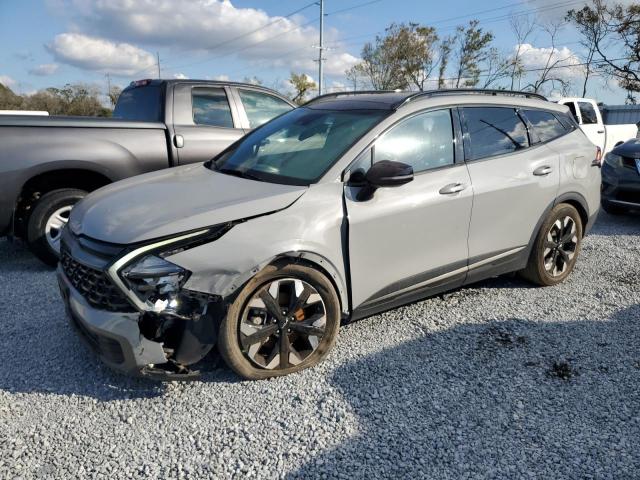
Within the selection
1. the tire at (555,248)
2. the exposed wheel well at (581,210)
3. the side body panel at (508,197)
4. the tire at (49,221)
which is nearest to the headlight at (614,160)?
the exposed wheel well at (581,210)

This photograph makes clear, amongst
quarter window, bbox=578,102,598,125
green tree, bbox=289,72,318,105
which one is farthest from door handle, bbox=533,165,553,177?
green tree, bbox=289,72,318,105

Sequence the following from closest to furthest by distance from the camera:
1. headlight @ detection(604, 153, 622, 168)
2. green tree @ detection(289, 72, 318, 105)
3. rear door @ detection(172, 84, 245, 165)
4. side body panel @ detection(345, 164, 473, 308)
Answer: side body panel @ detection(345, 164, 473, 308) → rear door @ detection(172, 84, 245, 165) → headlight @ detection(604, 153, 622, 168) → green tree @ detection(289, 72, 318, 105)

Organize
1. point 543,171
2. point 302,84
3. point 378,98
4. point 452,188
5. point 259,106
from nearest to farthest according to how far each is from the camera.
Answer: point 452,188 < point 378,98 < point 543,171 < point 259,106 < point 302,84

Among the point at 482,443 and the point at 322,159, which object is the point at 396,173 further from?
the point at 482,443

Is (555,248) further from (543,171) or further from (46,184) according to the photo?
(46,184)

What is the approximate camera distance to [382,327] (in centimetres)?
367

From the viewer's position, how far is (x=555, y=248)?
173 inches

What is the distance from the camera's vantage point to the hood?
8.67ft

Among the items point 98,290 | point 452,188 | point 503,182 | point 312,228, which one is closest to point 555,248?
point 503,182

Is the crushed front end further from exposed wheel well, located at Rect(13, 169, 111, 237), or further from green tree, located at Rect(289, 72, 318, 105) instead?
green tree, located at Rect(289, 72, 318, 105)

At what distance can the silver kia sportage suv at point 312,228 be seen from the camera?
2611mm

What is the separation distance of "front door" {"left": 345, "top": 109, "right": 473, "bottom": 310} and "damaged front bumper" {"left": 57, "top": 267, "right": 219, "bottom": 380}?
1.02 m

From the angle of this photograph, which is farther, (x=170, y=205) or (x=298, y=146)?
(x=298, y=146)

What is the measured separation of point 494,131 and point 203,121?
10.9 feet
